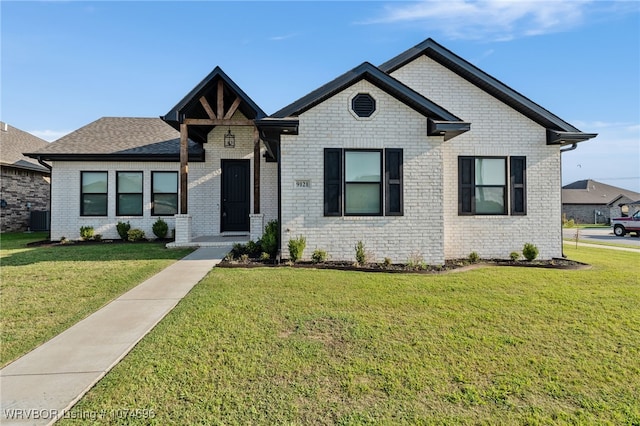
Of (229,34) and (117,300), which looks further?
(229,34)

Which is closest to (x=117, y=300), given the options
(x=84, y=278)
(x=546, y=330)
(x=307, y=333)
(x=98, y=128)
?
(x=84, y=278)

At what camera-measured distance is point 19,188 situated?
56.5 ft

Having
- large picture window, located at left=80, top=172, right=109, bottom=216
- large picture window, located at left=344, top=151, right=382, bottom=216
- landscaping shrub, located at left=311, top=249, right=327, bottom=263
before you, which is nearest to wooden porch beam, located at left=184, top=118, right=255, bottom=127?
large picture window, located at left=344, top=151, right=382, bottom=216

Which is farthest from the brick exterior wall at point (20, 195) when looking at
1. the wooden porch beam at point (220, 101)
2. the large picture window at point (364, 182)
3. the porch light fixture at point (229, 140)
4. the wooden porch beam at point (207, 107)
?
the large picture window at point (364, 182)

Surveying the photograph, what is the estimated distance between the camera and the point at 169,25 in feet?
35.3

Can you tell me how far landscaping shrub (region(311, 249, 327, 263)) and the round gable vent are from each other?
3.66 metres

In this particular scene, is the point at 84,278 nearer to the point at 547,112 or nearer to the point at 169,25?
the point at 169,25

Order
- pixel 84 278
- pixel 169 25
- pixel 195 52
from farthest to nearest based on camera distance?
1. pixel 195 52
2. pixel 169 25
3. pixel 84 278

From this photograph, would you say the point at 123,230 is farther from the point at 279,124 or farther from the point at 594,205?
the point at 594,205

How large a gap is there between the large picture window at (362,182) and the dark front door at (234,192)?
18.1 ft

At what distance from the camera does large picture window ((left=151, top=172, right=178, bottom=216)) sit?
502 inches

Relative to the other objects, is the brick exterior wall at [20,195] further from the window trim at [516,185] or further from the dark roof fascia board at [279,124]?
the window trim at [516,185]

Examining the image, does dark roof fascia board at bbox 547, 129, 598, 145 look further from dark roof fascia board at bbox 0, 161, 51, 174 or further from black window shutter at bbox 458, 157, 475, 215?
dark roof fascia board at bbox 0, 161, 51, 174

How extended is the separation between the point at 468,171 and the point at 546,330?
5.64 m
